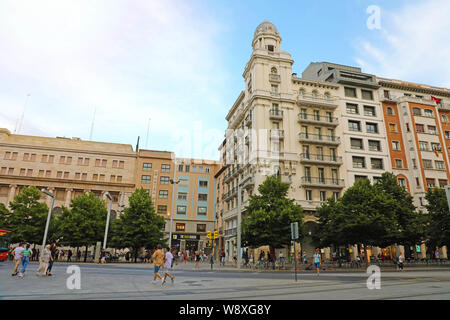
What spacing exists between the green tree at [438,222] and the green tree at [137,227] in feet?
104

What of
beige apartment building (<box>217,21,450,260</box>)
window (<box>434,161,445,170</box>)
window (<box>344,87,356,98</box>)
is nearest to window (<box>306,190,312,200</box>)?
beige apartment building (<box>217,21,450,260</box>)

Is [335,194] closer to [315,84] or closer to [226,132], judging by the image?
[315,84]

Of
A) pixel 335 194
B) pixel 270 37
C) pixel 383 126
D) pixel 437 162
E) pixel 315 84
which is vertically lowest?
pixel 335 194

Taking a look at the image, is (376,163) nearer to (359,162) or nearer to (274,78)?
(359,162)

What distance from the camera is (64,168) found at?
60.6m

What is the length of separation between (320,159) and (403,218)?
1247cm

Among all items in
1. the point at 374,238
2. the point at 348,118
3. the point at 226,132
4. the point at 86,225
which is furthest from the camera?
the point at 226,132

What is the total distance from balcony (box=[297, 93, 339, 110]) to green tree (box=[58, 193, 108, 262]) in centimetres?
3169

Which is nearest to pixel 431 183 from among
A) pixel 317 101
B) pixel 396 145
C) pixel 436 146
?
pixel 436 146

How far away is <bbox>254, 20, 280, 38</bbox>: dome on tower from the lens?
1799 inches

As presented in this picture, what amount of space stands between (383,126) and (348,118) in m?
6.02

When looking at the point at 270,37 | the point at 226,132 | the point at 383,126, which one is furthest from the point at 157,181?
the point at 383,126

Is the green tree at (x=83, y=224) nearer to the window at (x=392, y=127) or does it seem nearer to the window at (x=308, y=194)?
the window at (x=308, y=194)

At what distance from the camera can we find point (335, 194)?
40.0 metres
